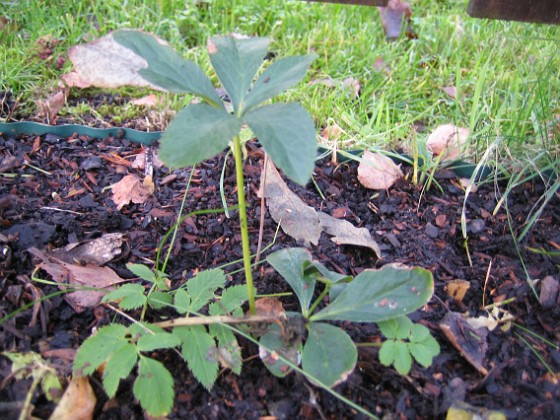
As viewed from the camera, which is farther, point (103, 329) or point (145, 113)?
point (145, 113)

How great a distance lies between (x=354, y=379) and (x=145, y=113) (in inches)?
52.1

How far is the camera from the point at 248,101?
979 millimetres

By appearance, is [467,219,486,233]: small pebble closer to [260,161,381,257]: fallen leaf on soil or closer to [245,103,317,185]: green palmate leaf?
[260,161,381,257]: fallen leaf on soil

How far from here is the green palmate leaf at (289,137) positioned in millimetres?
812

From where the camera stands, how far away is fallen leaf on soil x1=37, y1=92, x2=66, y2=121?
77.8 inches

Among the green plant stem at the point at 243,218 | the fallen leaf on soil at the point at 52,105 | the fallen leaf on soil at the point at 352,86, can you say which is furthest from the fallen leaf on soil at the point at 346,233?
the fallen leaf on soil at the point at 52,105

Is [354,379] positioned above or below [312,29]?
below

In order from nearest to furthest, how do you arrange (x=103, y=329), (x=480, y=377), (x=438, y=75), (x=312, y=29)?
(x=103, y=329) → (x=480, y=377) → (x=438, y=75) → (x=312, y=29)

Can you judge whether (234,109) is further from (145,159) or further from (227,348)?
(145,159)

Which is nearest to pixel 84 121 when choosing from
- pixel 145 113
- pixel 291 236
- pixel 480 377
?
pixel 145 113

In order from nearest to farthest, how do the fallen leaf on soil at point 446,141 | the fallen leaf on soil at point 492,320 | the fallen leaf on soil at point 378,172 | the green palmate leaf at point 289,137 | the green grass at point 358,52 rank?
the green palmate leaf at point 289,137
the fallen leaf on soil at point 492,320
the fallen leaf on soil at point 378,172
the fallen leaf on soil at point 446,141
the green grass at point 358,52

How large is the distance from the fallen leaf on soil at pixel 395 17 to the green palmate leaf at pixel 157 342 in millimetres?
1991

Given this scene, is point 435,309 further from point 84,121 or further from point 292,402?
point 84,121

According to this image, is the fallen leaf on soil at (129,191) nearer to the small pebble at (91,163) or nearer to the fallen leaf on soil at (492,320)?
the small pebble at (91,163)
